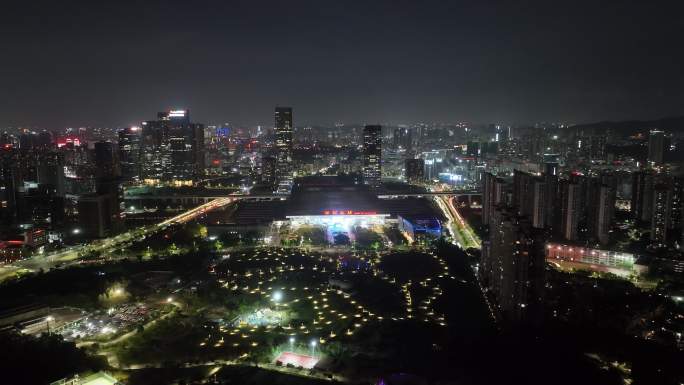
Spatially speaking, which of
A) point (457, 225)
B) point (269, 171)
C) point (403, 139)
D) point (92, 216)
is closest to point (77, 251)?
point (92, 216)

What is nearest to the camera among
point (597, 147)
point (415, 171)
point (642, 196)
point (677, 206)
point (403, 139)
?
point (677, 206)

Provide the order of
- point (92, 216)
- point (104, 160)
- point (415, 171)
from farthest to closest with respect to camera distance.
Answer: point (415, 171) < point (104, 160) < point (92, 216)

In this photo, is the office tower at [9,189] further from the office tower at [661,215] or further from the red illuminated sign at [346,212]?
the office tower at [661,215]

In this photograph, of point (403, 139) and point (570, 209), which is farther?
point (403, 139)

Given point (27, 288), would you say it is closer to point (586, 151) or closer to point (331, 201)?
point (331, 201)

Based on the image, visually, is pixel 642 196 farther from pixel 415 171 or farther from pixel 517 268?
→ pixel 415 171

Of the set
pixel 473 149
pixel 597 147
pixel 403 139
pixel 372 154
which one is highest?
pixel 403 139

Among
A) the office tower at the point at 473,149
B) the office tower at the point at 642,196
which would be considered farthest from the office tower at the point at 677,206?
the office tower at the point at 473,149

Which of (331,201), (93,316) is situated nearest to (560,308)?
(93,316)
